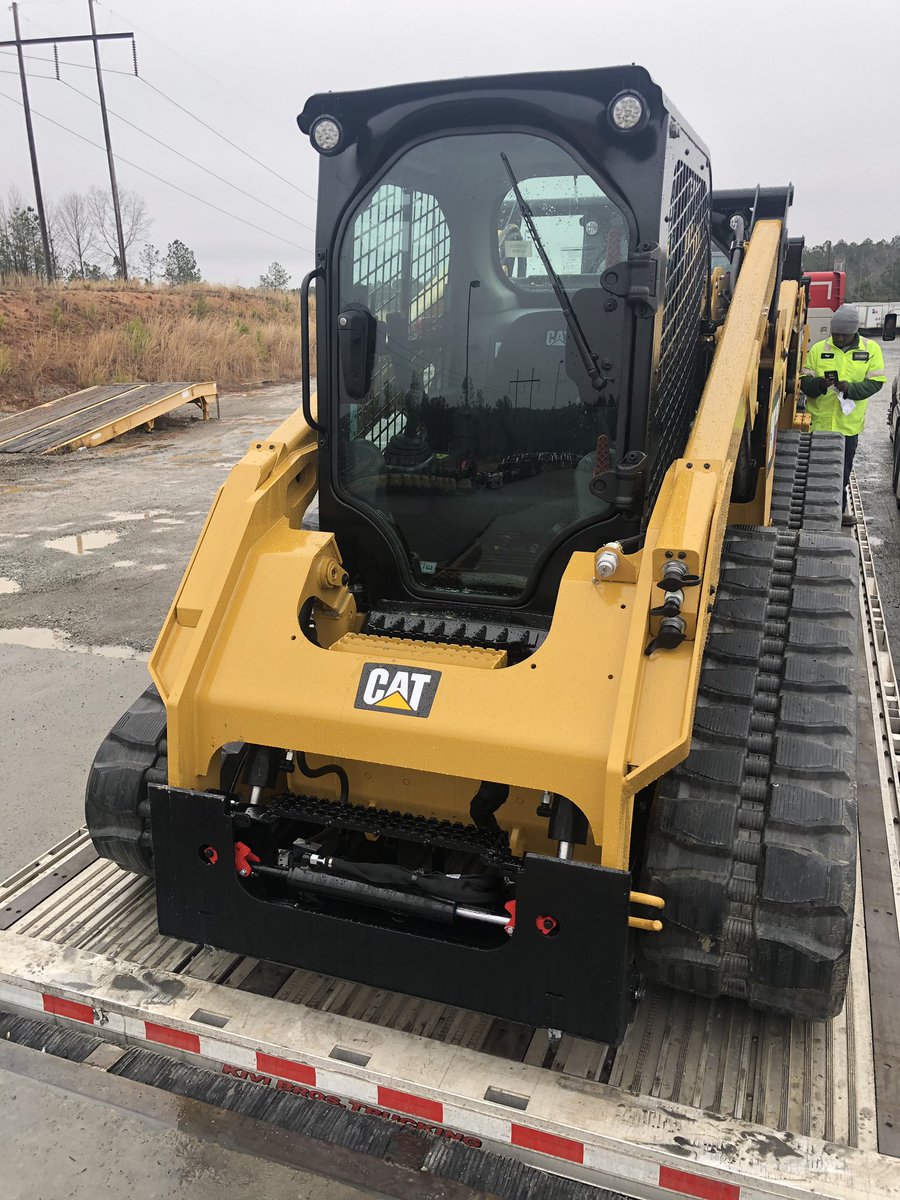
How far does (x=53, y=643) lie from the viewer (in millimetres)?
6559

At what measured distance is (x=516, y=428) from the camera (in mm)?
3189

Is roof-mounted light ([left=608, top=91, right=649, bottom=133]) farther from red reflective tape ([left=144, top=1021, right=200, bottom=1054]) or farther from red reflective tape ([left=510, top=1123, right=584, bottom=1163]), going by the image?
red reflective tape ([left=144, top=1021, right=200, bottom=1054])

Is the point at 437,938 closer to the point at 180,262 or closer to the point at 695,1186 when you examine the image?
the point at 695,1186

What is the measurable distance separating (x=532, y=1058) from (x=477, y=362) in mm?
2175

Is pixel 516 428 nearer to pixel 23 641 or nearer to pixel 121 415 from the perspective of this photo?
pixel 23 641

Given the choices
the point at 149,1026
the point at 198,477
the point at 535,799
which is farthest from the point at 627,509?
the point at 198,477

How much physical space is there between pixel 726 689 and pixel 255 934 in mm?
1651

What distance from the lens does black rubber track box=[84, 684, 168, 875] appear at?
3307 millimetres

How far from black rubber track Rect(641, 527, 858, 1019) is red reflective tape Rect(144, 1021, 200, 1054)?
1356mm

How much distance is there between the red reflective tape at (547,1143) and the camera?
2.45 meters

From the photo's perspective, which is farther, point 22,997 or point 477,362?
point 477,362

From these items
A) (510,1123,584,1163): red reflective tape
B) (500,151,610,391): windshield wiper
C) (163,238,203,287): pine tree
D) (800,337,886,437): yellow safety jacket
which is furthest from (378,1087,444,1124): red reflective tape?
(163,238,203,287): pine tree

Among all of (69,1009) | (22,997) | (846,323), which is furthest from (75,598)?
(846,323)

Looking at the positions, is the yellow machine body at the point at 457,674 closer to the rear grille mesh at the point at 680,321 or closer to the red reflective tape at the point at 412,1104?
the rear grille mesh at the point at 680,321
